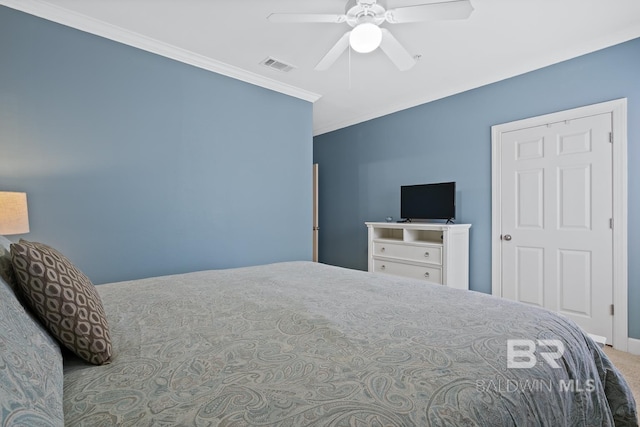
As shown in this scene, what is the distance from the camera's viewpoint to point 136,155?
2.62 meters

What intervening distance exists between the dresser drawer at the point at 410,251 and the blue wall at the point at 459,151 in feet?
1.74

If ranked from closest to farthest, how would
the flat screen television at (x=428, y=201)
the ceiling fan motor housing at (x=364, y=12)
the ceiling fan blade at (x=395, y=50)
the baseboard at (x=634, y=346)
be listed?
the ceiling fan motor housing at (x=364, y=12)
the ceiling fan blade at (x=395, y=50)
the baseboard at (x=634, y=346)
the flat screen television at (x=428, y=201)

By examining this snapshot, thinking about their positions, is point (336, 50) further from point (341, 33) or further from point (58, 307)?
point (58, 307)

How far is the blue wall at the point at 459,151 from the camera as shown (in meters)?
2.57

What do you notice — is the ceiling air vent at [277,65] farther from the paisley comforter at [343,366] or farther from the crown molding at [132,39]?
the paisley comforter at [343,366]

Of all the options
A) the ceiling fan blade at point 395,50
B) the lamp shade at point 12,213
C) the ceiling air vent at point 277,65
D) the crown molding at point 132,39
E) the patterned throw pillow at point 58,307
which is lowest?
the patterned throw pillow at point 58,307

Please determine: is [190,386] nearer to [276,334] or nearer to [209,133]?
[276,334]

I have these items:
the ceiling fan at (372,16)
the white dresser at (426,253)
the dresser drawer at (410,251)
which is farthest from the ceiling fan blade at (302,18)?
the dresser drawer at (410,251)

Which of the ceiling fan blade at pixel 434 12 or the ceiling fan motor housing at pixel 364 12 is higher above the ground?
the ceiling fan motor housing at pixel 364 12

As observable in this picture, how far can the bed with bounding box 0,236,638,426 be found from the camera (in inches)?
24.0

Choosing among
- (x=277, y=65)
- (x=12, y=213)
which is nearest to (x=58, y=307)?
(x=12, y=213)

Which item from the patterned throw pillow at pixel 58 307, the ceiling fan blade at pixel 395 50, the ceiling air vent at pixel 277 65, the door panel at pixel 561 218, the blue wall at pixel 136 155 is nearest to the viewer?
the patterned throw pillow at pixel 58 307

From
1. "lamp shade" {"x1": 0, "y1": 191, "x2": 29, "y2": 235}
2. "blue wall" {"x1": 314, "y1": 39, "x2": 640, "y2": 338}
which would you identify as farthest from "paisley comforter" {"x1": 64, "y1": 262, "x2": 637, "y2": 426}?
"blue wall" {"x1": 314, "y1": 39, "x2": 640, "y2": 338}

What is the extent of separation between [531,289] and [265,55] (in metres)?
3.53
